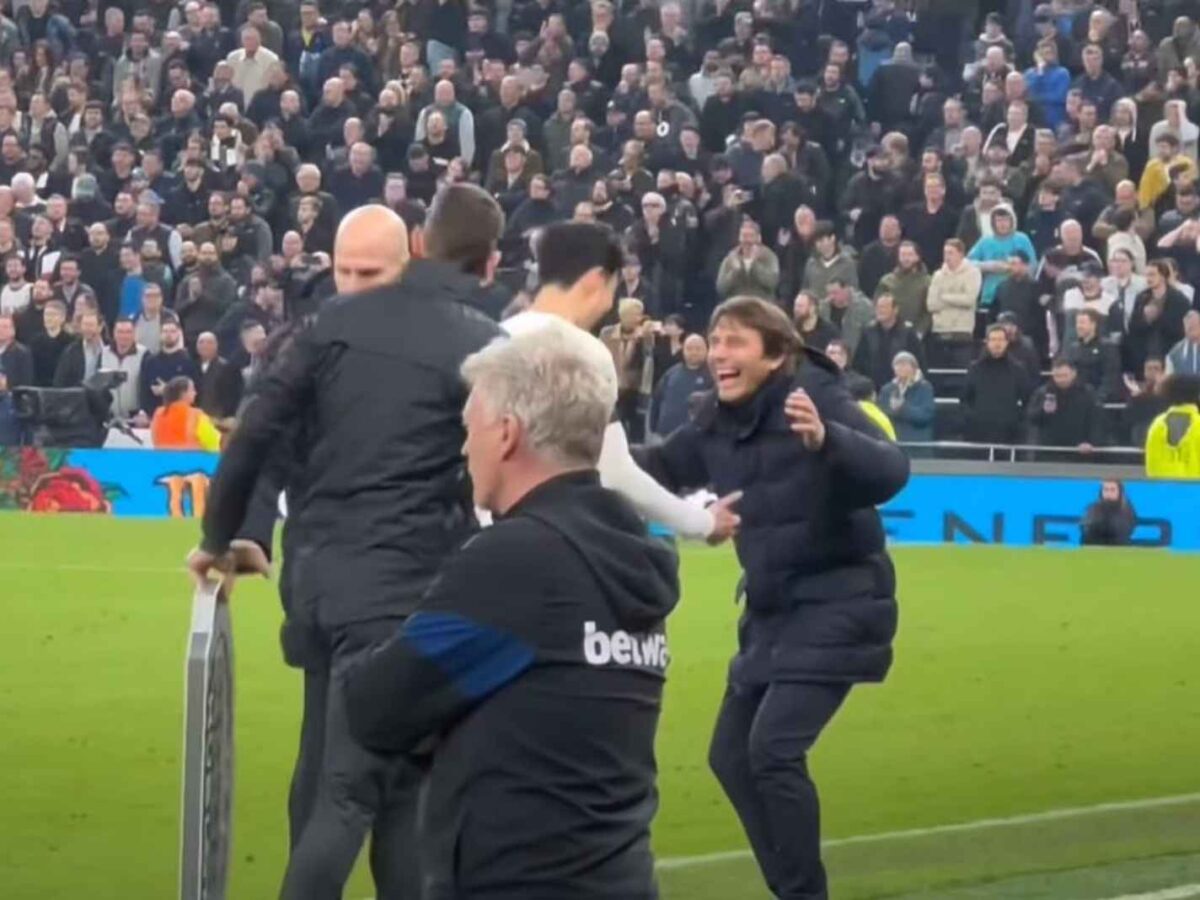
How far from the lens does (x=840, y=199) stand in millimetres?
26953

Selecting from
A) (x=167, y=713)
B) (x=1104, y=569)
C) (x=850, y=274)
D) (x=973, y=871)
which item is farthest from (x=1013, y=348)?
(x=973, y=871)

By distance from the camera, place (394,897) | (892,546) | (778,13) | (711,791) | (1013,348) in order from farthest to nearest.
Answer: (778,13) < (1013,348) < (892,546) < (711,791) < (394,897)

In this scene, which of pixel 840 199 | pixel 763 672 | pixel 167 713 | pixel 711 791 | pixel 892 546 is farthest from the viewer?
pixel 840 199

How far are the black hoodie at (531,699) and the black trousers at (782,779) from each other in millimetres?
3916

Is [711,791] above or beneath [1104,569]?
above

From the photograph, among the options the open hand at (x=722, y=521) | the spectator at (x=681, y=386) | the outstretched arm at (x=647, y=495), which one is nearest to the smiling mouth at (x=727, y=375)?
the open hand at (x=722, y=521)

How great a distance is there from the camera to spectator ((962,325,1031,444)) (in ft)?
78.5

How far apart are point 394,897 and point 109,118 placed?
2564cm

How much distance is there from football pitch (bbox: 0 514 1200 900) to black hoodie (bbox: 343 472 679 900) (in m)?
5.13

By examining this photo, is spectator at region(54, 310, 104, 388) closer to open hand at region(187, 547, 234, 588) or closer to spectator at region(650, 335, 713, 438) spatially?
spectator at region(650, 335, 713, 438)

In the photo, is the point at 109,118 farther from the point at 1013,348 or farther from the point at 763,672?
the point at 763,672

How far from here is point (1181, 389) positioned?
2247 cm

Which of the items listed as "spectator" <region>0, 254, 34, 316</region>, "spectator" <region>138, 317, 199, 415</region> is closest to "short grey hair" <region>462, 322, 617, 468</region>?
"spectator" <region>138, 317, 199, 415</region>

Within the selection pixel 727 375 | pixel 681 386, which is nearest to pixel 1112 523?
pixel 681 386
